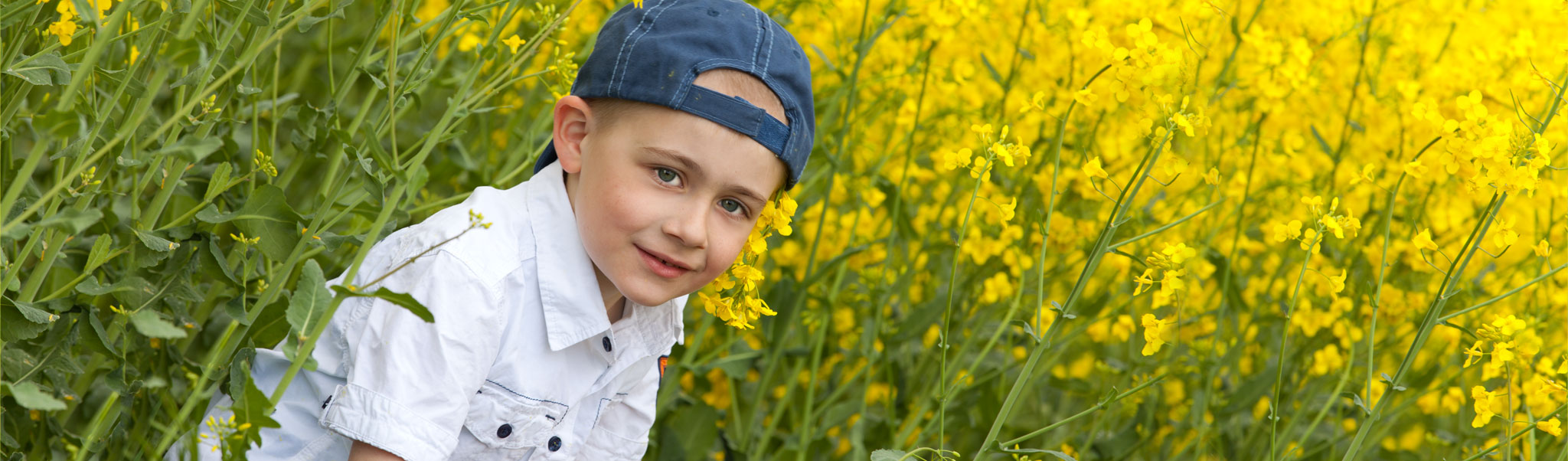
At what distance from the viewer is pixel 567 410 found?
4.70ft

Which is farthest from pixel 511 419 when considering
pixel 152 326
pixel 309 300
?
pixel 152 326

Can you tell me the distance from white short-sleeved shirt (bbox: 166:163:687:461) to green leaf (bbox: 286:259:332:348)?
193mm

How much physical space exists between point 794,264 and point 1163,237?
0.72 meters

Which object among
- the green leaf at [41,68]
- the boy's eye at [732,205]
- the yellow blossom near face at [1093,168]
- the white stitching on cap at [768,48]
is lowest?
the boy's eye at [732,205]

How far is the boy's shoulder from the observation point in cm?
125

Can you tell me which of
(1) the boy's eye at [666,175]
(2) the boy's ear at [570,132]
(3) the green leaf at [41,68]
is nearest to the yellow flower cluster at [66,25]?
(3) the green leaf at [41,68]

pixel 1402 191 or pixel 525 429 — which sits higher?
pixel 1402 191

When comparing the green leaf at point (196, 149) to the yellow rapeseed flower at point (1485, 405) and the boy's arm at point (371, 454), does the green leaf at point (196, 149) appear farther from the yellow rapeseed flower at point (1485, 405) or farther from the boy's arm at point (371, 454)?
the yellow rapeseed flower at point (1485, 405)

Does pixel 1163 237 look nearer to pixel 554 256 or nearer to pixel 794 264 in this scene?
pixel 794 264

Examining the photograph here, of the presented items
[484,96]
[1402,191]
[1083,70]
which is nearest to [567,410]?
[484,96]

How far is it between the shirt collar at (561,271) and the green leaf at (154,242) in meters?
0.38

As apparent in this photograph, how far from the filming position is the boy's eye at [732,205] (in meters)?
1.34

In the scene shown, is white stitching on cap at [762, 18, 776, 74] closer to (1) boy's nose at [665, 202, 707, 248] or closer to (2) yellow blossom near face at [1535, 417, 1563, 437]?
(1) boy's nose at [665, 202, 707, 248]

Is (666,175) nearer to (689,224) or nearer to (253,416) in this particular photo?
(689,224)
